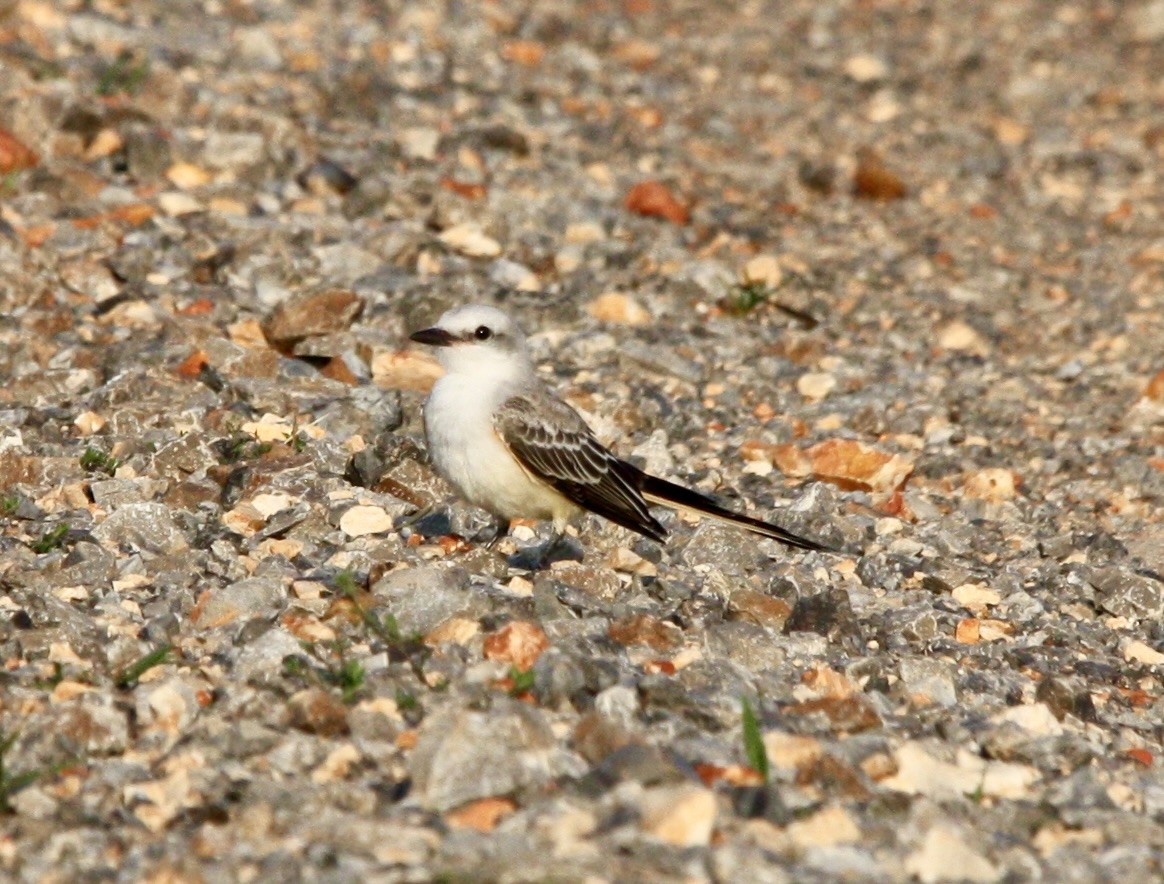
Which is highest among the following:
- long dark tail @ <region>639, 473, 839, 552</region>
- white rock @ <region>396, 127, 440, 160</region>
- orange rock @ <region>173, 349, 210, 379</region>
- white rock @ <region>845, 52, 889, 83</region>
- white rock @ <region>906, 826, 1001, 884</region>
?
white rock @ <region>906, 826, 1001, 884</region>

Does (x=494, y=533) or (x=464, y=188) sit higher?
(x=464, y=188)

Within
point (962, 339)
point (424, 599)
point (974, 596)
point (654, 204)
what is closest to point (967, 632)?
point (974, 596)

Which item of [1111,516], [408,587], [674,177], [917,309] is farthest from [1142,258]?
[408,587]

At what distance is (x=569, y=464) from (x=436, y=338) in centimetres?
92

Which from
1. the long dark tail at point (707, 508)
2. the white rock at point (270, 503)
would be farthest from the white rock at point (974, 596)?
the white rock at point (270, 503)

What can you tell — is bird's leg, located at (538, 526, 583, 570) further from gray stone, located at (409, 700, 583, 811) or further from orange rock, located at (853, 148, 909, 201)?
orange rock, located at (853, 148, 909, 201)

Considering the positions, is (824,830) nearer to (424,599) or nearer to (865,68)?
(424,599)

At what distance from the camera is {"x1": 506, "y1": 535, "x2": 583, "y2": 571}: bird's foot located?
327 inches

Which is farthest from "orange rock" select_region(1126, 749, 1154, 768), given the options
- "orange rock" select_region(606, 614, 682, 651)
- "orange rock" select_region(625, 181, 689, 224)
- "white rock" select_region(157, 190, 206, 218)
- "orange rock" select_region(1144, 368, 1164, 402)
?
"white rock" select_region(157, 190, 206, 218)

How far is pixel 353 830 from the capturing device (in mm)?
5438

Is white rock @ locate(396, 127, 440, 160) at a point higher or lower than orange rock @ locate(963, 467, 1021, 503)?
higher

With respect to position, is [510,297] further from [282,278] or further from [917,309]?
[917,309]

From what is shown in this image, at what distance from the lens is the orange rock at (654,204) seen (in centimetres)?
1318

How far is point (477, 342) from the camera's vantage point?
8641 millimetres
